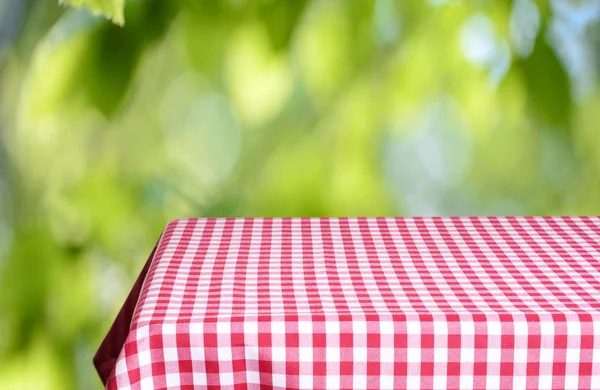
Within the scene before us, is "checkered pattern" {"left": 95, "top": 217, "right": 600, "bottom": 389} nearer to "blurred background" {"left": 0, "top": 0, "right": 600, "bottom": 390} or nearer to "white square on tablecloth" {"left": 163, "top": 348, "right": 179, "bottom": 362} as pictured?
"white square on tablecloth" {"left": 163, "top": 348, "right": 179, "bottom": 362}

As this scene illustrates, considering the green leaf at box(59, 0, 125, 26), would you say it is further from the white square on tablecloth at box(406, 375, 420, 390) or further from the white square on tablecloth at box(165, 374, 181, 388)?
the white square on tablecloth at box(406, 375, 420, 390)

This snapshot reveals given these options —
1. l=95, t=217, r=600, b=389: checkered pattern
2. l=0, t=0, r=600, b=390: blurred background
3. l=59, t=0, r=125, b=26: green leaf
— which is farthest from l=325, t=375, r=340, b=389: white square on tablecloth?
l=59, t=0, r=125, b=26: green leaf

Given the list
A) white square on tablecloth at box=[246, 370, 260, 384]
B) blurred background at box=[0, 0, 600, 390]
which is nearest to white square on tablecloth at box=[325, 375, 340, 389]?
white square on tablecloth at box=[246, 370, 260, 384]

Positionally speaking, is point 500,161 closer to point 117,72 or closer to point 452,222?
point 452,222

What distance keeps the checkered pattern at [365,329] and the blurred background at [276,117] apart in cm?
84

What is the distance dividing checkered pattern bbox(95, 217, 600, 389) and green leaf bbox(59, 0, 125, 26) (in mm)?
1024

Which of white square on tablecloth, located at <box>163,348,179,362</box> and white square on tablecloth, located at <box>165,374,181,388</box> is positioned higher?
white square on tablecloth, located at <box>163,348,179,362</box>

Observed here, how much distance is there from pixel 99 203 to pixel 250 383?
121 cm

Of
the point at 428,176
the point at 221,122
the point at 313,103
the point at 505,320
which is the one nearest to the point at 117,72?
the point at 221,122

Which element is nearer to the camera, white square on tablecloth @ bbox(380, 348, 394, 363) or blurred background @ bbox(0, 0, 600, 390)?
white square on tablecloth @ bbox(380, 348, 394, 363)

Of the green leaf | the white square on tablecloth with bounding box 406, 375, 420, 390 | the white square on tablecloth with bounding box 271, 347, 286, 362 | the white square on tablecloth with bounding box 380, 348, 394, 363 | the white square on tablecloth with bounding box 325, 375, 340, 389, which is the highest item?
the green leaf

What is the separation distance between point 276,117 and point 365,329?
3.66 ft

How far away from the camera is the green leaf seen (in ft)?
7.07

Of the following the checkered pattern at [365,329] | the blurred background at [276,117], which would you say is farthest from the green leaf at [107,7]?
the checkered pattern at [365,329]
